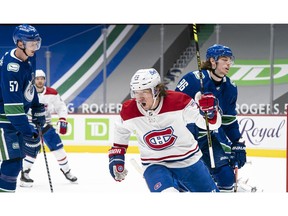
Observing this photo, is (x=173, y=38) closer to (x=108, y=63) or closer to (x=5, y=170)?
(x=108, y=63)

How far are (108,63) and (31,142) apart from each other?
635 cm

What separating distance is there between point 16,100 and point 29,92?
0.22m

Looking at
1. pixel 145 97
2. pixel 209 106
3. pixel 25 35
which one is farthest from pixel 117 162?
pixel 25 35

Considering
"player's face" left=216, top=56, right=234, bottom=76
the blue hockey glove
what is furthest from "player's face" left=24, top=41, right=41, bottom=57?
"player's face" left=216, top=56, right=234, bottom=76

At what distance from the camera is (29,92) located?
134 inches

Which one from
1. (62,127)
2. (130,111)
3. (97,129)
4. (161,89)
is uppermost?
(161,89)

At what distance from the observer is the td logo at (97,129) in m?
7.07

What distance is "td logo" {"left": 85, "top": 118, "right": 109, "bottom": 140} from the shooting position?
7.07 metres

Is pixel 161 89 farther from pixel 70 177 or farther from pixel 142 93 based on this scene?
pixel 70 177

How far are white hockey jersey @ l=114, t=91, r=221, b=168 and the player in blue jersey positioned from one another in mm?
651

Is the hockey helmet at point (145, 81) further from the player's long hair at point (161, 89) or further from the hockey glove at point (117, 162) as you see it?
the hockey glove at point (117, 162)

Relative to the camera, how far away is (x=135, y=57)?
984 centimetres

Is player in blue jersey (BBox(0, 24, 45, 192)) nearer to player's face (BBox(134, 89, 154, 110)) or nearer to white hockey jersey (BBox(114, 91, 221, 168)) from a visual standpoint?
white hockey jersey (BBox(114, 91, 221, 168))

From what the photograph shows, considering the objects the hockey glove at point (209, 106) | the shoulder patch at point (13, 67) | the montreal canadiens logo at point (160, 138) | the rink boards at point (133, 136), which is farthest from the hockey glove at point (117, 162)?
the rink boards at point (133, 136)
